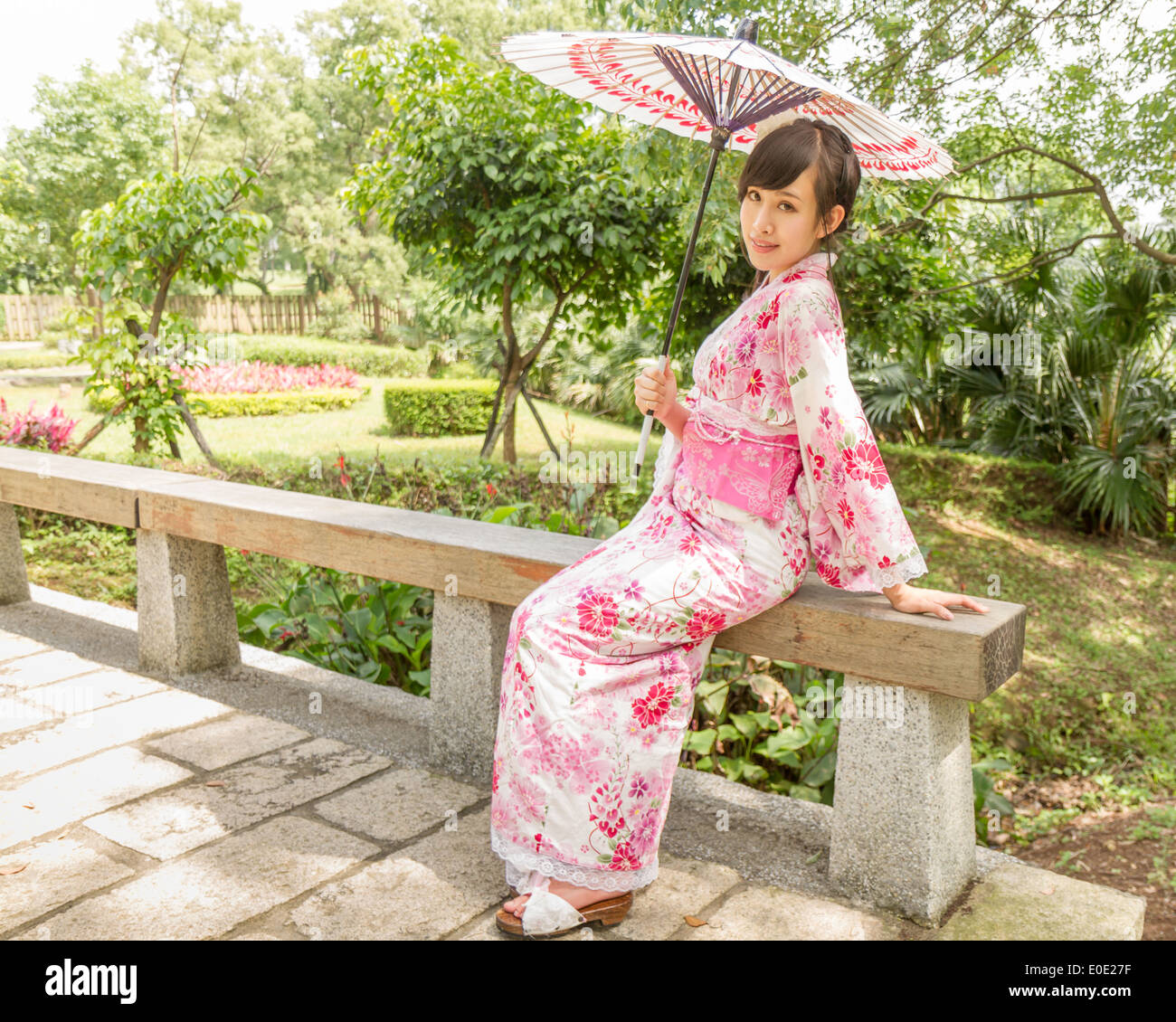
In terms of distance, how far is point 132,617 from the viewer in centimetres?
401

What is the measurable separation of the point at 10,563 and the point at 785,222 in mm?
3641

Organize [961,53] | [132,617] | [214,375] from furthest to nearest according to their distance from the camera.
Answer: [214,375]
[961,53]
[132,617]

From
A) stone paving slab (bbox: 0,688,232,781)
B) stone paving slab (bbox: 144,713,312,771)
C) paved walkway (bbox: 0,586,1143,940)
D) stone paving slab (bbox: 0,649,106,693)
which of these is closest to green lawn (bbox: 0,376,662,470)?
stone paving slab (bbox: 0,649,106,693)

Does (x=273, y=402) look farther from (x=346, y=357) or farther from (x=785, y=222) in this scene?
(x=785, y=222)

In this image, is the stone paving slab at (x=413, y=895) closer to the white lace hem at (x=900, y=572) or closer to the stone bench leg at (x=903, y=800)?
the stone bench leg at (x=903, y=800)

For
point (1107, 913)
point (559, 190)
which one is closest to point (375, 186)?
point (559, 190)

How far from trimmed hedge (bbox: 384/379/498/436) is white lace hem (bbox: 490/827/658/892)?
428 inches

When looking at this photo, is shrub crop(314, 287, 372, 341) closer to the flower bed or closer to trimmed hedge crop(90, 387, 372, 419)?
the flower bed

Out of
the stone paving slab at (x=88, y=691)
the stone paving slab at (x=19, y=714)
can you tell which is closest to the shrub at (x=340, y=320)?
the stone paving slab at (x=88, y=691)

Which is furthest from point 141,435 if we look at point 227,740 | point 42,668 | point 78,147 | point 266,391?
point 78,147

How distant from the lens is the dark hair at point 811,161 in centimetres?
202

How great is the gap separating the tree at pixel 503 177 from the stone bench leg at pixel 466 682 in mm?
4318
